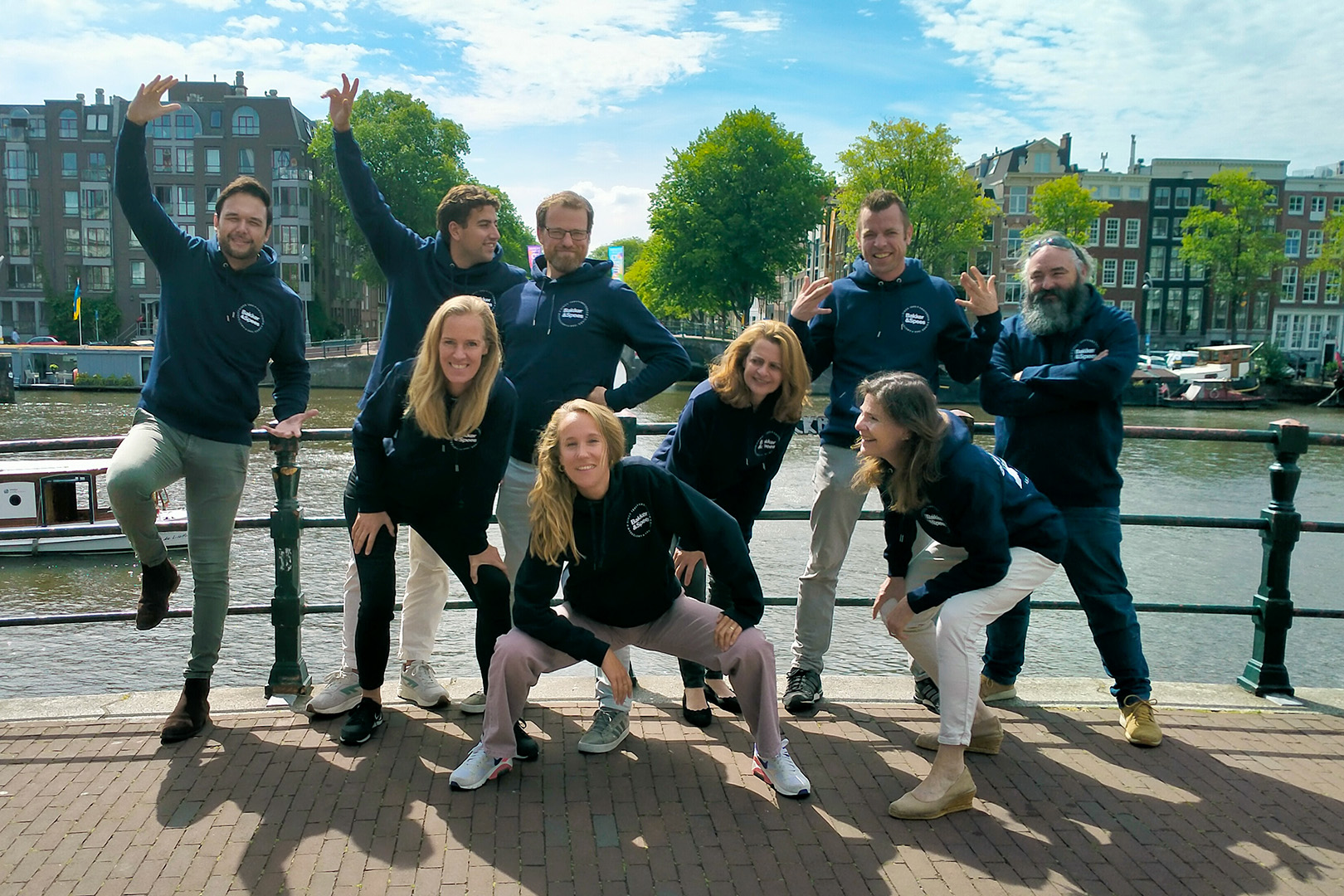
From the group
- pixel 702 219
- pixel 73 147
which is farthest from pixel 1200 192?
pixel 73 147

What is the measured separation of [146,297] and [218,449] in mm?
66946

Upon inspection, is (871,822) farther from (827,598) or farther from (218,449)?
(218,449)

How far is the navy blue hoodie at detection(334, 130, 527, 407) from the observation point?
3.99 meters

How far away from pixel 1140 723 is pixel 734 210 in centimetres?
4217

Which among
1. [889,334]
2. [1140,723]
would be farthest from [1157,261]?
[1140,723]

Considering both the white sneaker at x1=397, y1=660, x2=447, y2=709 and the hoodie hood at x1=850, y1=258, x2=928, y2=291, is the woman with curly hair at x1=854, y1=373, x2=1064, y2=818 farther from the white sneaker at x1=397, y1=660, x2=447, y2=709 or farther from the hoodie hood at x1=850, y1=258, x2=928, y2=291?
the white sneaker at x1=397, y1=660, x2=447, y2=709

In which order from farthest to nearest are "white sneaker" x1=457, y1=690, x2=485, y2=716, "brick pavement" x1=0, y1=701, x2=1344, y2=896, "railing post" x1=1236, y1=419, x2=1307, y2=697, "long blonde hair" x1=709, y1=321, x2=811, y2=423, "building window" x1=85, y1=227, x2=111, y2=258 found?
"building window" x1=85, y1=227, x2=111, y2=258, "railing post" x1=1236, y1=419, x2=1307, y2=697, "white sneaker" x1=457, y1=690, x2=485, y2=716, "long blonde hair" x1=709, y1=321, x2=811, y2=423, "brick pavement" x1=0, y1=701, x2=1344, y2=896

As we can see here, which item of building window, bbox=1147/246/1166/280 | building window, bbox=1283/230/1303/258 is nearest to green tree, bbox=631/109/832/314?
building window, bbox=1147/246/1166/280

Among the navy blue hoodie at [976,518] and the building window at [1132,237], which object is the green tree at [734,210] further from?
the navy blue hoodie at [976,518]

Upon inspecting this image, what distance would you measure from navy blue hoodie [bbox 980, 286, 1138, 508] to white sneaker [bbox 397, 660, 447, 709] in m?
2.44

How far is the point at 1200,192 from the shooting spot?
61312 millimetres

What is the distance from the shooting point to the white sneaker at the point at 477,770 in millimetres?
3215

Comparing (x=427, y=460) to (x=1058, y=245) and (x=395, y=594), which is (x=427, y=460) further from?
(x=1058, y=245)

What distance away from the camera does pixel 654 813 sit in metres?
3.11
